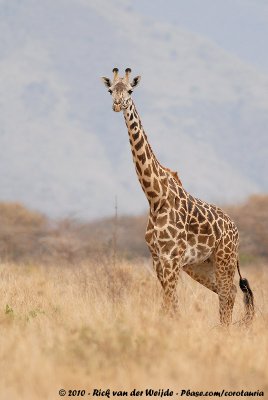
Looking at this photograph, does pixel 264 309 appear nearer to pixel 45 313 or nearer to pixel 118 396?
pixel 45 313

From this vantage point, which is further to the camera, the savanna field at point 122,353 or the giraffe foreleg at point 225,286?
the giraffe foreleg at point 225,286

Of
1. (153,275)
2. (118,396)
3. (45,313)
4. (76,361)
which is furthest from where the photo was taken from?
(153,275)

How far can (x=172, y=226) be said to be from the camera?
10.4 m

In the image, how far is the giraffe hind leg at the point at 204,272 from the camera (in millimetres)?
11461

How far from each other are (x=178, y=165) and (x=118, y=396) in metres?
175

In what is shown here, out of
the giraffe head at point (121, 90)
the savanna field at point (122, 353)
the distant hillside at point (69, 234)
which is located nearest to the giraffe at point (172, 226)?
the giraffe head at point (121, 90)

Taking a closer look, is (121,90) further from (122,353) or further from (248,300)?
(122,353)

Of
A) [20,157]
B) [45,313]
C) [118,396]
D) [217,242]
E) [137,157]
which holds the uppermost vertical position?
[20,157]

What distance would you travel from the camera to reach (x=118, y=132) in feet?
650

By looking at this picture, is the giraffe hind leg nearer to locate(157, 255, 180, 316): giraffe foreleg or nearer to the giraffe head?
locate(157, 255, 180, 316): giraffe foreleg

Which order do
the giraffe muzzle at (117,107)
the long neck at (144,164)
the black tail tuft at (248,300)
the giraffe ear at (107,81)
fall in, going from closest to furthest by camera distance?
the giraffe muzzle at (117,107) < the long neck at (144,164) < the giraffe ear at (107,81) < the black tail tuft at (248,300)

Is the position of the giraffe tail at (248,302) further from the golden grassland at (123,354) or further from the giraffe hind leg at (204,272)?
the golden grassland at (123,354)

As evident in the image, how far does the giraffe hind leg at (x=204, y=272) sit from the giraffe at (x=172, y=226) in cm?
1

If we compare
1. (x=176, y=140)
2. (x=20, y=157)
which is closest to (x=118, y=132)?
(x=176, y=140)
